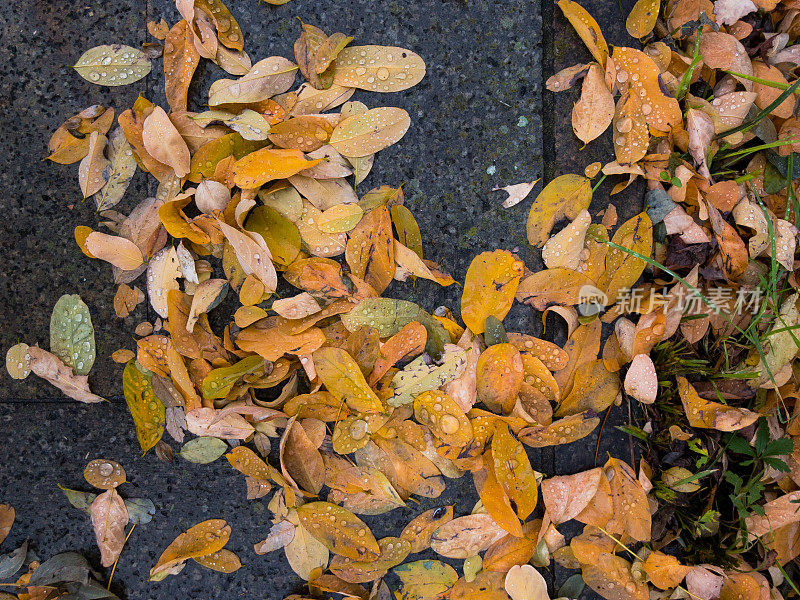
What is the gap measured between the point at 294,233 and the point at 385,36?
0.45 metres

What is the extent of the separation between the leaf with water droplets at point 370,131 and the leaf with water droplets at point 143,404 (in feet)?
2.05

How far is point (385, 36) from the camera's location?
1.07 meters

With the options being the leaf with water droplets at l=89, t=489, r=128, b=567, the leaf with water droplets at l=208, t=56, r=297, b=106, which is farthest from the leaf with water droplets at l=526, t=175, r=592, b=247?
the leaf with water droplets at l=89, t=489, r=128, b=567

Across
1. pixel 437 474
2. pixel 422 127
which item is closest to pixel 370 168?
pixel 422 127

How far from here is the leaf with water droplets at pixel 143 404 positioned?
1077 mm

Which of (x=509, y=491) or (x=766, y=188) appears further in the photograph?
(x=766, y=188)

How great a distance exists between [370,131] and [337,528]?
82cm

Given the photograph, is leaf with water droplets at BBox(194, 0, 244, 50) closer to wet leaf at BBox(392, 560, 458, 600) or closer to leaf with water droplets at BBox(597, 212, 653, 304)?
leaf with water droplets at BBox(597, 212, 653, 304)

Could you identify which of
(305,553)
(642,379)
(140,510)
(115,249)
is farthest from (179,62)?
(642,379)

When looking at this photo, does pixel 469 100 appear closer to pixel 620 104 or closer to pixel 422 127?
pixel 422 127

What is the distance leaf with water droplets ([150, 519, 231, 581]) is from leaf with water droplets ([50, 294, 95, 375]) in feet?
1.36

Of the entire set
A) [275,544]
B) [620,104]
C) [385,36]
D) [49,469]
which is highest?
[385,36]

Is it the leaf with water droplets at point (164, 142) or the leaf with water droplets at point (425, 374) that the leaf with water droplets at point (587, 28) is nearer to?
the leaf with water droplets at point (425, 374)

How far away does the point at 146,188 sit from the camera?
109cm
